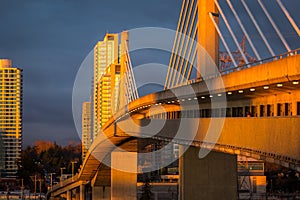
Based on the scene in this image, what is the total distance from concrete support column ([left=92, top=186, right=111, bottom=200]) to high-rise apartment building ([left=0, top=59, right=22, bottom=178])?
370ft

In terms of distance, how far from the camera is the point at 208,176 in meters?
34.9

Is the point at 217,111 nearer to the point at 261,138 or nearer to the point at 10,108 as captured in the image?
the point at 261,138

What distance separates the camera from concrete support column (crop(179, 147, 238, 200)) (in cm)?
3409

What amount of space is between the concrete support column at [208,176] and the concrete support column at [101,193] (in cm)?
3424

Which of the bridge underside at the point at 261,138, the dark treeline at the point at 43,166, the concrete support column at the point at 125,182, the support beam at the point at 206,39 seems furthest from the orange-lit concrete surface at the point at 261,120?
the dark treeline at the point at 43,166

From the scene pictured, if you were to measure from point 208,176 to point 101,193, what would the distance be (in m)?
36.2

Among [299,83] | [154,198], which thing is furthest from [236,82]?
[154,198]

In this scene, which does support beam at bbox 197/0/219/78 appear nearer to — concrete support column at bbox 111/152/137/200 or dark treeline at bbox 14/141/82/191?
concrete support column at bbox 111/152/137/200

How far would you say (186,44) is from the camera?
35375 mm

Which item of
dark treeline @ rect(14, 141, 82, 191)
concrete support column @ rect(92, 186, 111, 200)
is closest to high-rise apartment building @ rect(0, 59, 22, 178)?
dark treeline @ rect(14, 141, 82, 191)

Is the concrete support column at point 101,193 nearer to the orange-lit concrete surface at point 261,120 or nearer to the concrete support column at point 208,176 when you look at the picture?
the concrete support column at point 208,176

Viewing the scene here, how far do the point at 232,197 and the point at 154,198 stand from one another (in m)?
41.8

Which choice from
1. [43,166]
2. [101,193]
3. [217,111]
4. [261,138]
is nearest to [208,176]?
[217,111]

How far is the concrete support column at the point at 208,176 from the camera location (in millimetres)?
34094
